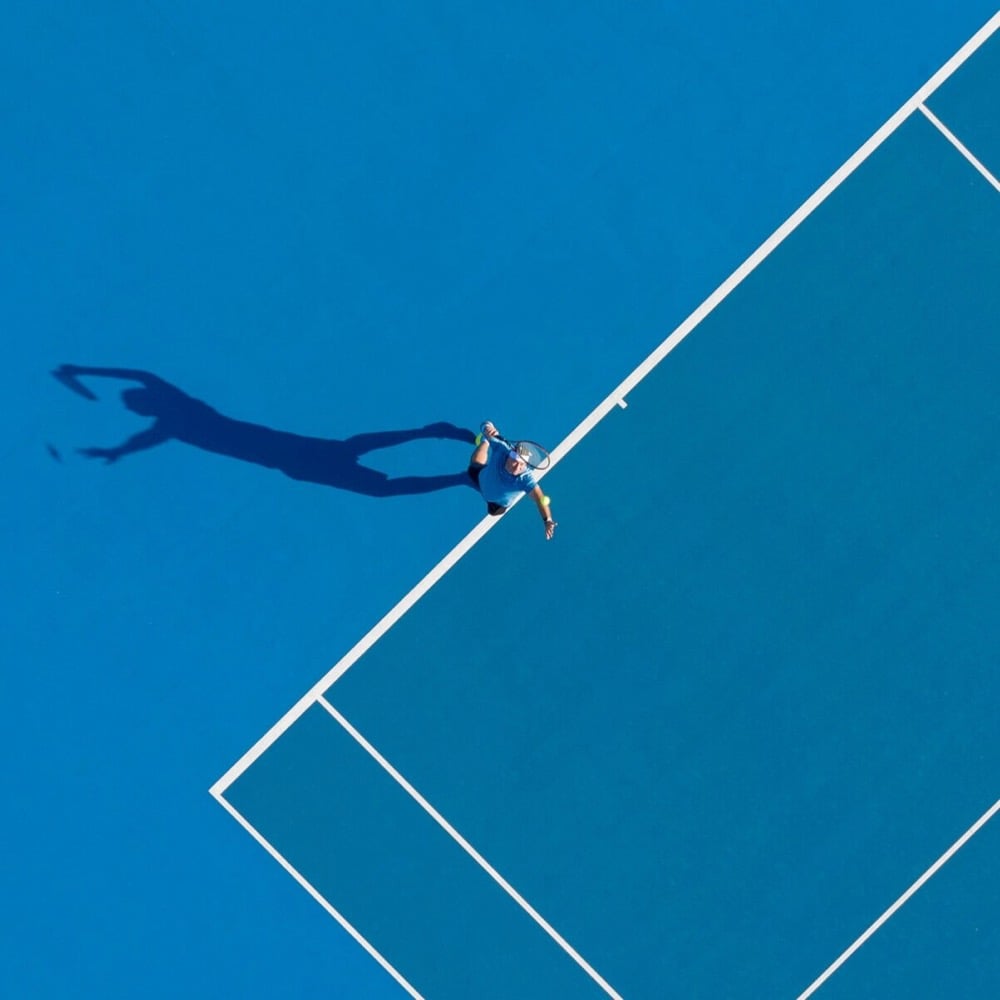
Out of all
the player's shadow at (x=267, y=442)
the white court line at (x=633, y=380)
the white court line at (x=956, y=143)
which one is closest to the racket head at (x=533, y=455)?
the white court line at (x=633, y=380)

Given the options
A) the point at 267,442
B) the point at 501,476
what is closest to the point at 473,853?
the point at 501,476

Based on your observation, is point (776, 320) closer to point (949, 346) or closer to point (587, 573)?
point (949, 346)

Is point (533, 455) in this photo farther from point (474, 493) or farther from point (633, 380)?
point (633, 380)

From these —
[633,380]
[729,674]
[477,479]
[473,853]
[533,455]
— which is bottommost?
[729,674]

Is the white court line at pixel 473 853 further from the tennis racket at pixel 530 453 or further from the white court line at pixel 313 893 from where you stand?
the tennis racket at pixel 530 453

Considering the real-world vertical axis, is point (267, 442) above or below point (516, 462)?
above

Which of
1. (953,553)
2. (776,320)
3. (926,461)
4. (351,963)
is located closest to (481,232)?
(776,320)

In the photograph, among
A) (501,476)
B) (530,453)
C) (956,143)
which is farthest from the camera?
(956,143)
